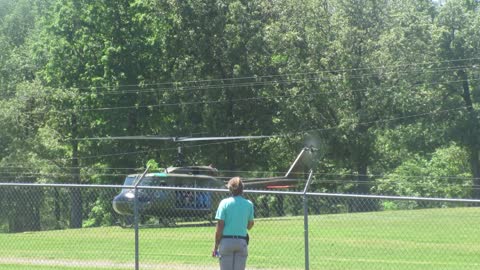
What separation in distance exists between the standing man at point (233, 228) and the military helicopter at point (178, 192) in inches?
181

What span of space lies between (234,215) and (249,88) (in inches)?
1759

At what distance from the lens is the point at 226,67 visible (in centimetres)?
5688

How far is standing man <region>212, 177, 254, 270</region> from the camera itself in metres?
11.8

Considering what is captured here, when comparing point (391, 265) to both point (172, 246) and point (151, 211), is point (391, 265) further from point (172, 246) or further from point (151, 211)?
point (151, 211)

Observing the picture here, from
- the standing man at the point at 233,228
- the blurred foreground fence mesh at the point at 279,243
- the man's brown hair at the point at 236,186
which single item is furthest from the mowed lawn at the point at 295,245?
the man's brown hair at the point at 236,186

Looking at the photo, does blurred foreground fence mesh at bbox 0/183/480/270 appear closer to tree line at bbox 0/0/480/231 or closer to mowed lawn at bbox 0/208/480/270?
mowed lawn at bbox 0/208/480/270

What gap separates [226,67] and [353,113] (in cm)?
864

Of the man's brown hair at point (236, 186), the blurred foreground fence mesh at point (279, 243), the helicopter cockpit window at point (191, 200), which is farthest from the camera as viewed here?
the helicopter cockpit window at point (191, 200)

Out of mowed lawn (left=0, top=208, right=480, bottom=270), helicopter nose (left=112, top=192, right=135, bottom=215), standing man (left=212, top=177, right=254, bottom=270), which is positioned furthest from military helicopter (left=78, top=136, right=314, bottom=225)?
standing man (left=212, top=177, right=254, bottom=270)

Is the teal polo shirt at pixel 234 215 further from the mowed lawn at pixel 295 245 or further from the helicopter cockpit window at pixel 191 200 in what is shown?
the helicopter cockpit window at pixel 191 200

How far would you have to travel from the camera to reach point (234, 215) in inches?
466

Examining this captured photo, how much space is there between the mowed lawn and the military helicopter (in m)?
0.78

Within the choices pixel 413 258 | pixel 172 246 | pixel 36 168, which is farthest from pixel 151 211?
pixel 36 168

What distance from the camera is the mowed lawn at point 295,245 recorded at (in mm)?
18188
